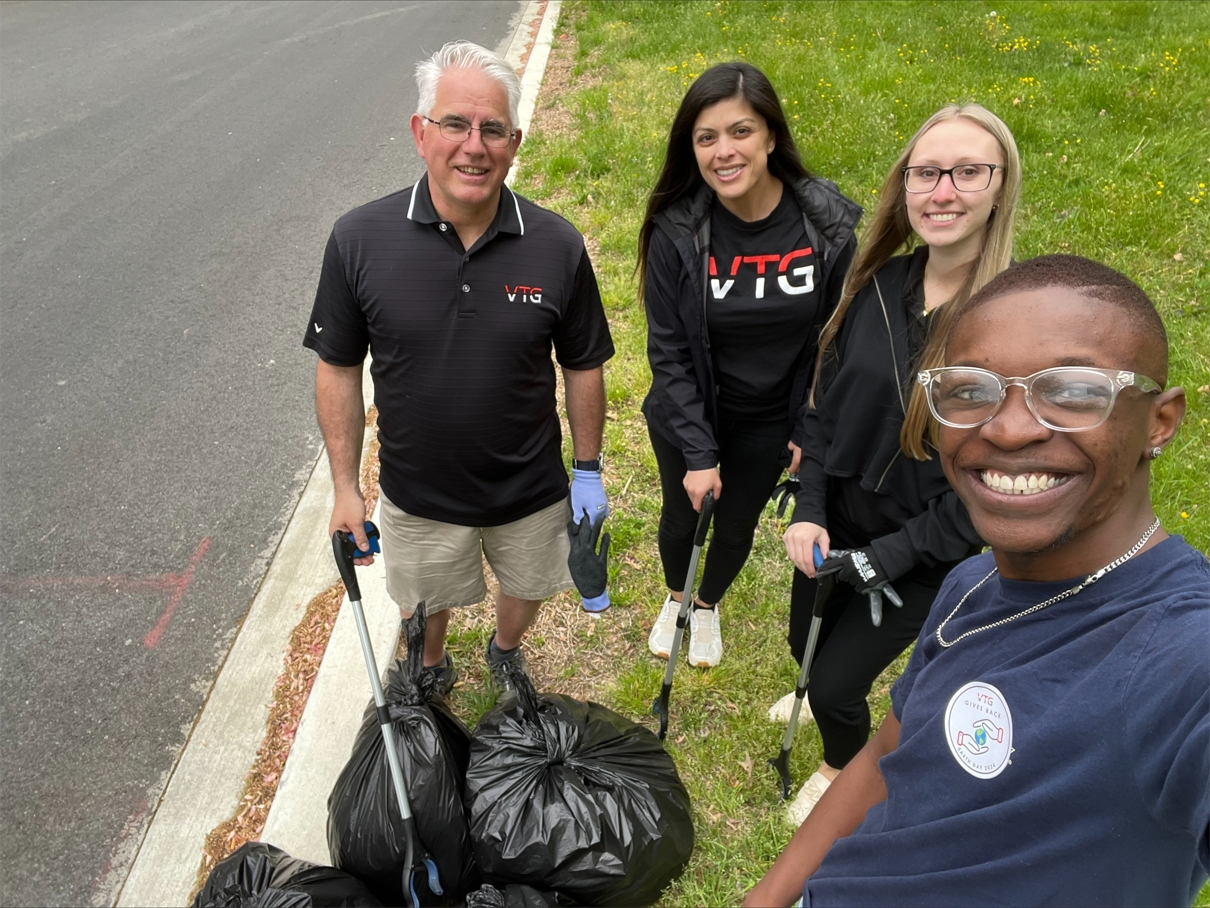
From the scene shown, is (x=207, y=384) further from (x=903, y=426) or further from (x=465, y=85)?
(x=903, y=426)

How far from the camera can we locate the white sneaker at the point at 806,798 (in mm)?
2559

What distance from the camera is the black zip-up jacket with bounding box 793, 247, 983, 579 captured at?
198 cm

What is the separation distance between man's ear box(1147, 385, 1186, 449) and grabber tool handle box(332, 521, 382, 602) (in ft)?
6.01

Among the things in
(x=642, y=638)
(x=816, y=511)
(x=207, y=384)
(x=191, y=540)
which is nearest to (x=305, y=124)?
(x=207, y=384)

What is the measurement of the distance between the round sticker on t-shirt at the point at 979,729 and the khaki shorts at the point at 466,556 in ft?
5.43

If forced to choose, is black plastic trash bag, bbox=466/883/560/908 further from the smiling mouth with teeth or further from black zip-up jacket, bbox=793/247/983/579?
the smiling mouth with teeth

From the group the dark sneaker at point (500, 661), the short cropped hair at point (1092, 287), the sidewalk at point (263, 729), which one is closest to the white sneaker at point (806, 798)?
the dark sneaker at point (500, 661)

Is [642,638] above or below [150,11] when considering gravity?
below

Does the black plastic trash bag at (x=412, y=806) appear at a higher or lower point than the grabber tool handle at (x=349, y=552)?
lower

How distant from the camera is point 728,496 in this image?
2.78 m

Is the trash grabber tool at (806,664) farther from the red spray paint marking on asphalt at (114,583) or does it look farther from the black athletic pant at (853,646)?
the red spray paint marking on asphalt at (114,583)

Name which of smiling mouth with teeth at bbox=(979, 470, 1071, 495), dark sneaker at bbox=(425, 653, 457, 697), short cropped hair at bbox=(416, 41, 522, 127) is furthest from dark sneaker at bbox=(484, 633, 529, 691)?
smiling mouth with teeth at bbox=(979, 470, 1071, 495)

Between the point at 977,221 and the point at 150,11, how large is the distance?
45.3 ft

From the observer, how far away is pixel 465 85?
219cm
